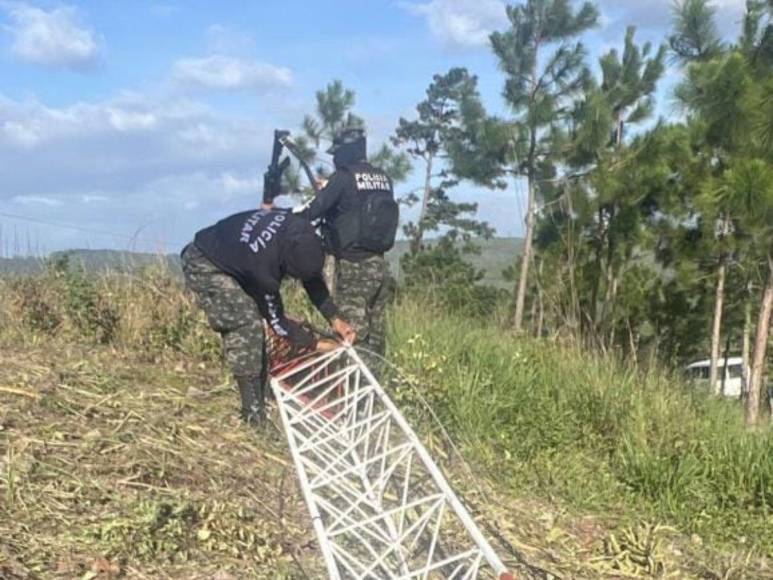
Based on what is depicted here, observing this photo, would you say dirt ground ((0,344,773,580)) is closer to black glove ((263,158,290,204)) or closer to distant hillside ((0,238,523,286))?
black glove ((263,158,290,204))

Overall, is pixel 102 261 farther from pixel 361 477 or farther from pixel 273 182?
pixel 361 477

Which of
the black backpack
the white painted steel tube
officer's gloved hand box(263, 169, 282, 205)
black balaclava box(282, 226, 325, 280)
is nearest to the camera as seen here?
the white painted steel tube

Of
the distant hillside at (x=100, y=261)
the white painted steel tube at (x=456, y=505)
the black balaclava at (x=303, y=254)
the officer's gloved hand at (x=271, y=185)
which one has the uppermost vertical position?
the officer's gloved hand at (x=271, y=185)

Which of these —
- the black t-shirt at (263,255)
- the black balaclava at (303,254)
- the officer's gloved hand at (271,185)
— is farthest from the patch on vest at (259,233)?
the officer's gloved hand at (271,185)

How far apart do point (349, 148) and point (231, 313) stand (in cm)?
146

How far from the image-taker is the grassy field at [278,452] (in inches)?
146

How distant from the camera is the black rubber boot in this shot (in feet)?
17.4

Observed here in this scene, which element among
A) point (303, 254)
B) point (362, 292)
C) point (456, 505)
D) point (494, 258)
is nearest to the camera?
point (456, 505)

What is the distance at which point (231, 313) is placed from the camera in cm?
516

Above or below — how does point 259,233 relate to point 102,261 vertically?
above

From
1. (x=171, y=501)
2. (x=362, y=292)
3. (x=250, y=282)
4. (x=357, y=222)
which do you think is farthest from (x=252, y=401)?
(x=171, y=501)

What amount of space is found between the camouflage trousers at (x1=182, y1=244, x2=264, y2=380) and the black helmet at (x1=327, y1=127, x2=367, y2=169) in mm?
1249

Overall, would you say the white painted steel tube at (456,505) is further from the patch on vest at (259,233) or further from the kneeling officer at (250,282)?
the patch on vest at (259,233)

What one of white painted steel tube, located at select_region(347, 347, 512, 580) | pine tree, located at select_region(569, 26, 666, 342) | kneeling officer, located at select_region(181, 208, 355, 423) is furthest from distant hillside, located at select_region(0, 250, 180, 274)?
pine tree, located at select_region(569, 26, 666, 342)
